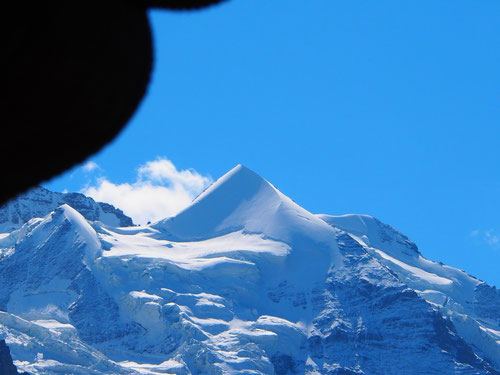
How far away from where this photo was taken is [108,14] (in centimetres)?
267

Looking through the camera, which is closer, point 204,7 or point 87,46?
point 87,46

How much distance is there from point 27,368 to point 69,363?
10891 millimetres

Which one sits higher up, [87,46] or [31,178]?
[87,46]

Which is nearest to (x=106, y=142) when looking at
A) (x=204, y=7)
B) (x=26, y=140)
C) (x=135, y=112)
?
(x=135, y=112)

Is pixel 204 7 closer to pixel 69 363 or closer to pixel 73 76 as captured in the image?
pixel 73 76

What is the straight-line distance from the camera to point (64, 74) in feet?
8.58

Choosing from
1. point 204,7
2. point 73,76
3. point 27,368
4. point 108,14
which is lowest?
point 73,76

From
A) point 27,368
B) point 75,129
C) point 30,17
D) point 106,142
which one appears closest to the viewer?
point 30,17

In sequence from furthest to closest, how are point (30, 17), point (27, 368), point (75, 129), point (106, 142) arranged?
point (27, 368) < point (106, 142) < point (75, 129) < point (30, 17)

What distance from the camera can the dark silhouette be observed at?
2.57 meters

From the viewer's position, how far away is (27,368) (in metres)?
188

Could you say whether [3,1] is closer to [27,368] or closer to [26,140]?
[26,140]

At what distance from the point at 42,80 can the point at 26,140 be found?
0.17 m

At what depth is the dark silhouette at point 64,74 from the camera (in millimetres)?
2566
